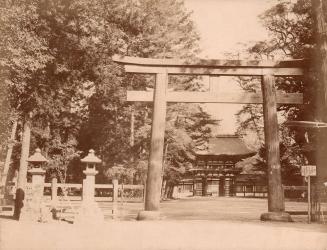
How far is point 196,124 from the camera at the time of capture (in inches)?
1185

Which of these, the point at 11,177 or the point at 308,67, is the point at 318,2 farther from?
the point at 11,177

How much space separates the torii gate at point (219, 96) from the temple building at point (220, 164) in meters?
28.5

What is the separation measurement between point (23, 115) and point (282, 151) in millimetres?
19009

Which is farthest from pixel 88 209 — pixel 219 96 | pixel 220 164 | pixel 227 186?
pixel 227 186

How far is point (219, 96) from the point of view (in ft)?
42.7

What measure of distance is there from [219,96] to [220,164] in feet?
102

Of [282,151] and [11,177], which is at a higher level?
[282,151]

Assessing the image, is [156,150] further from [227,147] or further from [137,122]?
[227,147]

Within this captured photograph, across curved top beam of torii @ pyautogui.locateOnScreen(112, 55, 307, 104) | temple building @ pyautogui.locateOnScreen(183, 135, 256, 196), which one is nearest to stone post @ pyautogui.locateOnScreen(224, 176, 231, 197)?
temple building @ pyautogui.locateOnScreen(183, 135, 256, 196)

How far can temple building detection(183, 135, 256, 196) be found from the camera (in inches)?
1672

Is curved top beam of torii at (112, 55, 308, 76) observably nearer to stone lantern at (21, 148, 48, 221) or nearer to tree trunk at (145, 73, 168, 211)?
tree trunk at (145, 73, 168, 211)

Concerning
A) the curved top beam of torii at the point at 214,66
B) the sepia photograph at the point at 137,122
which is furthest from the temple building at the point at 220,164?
the curved top beam of torii at the point at 214,66

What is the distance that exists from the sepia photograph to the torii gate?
1.1 inches

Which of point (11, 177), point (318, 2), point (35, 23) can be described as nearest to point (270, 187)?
point (318, 2)
